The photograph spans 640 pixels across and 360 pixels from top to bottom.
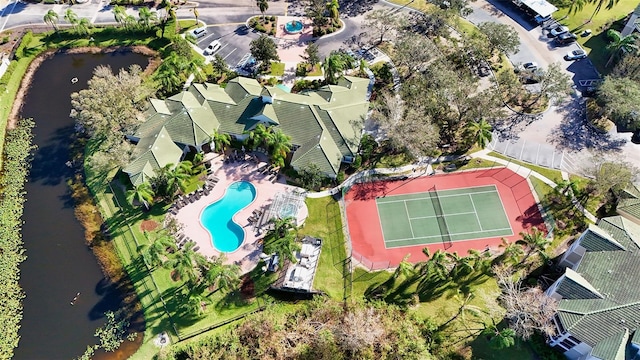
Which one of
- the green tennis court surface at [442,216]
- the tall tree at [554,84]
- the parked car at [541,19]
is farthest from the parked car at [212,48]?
the parked car at [541,19]

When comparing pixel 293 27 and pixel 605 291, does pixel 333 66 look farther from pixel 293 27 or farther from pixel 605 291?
pixel 605 291

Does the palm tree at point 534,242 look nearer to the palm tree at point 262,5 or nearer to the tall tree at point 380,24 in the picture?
the tall tree at point 380,24

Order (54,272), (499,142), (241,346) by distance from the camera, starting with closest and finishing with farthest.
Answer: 1. (241,346)
2. (54,272)
3. (499,142)

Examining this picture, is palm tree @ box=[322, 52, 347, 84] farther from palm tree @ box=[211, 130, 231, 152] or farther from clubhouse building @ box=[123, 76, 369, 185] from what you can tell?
palm tree @ box=[211, 130, 231, 152]

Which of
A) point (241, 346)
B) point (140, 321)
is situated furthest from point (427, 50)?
point (140, 321)

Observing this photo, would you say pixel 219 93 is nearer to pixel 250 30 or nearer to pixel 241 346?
pixel 250 30

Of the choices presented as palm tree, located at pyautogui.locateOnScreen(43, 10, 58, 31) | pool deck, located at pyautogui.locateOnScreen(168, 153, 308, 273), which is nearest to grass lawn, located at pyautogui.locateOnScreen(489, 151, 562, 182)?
pool deck, located at pyautogui.locateOnScreen(168, 153, 308, 273)

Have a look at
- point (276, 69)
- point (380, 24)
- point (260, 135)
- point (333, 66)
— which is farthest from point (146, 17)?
point (380, 24)
